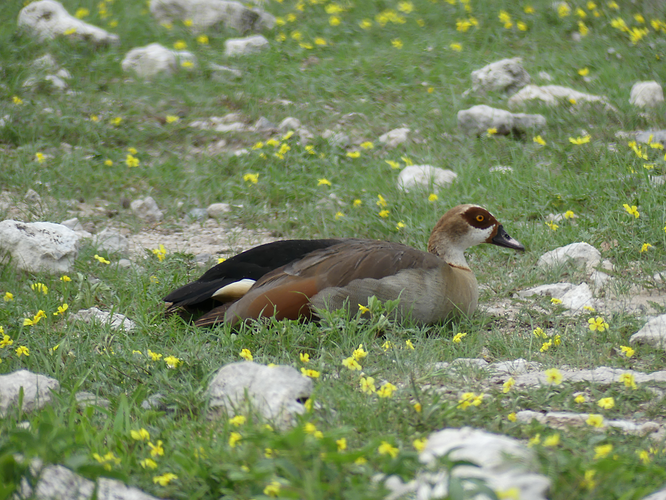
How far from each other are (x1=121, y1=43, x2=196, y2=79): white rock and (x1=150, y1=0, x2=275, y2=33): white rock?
3.33 ft

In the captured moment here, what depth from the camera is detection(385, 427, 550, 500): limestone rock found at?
1.63 metres

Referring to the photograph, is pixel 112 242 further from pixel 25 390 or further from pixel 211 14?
pixel 211 14

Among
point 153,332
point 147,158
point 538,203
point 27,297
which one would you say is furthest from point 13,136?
point 538,203

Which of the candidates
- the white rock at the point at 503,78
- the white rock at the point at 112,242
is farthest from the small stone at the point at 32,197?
the white rock at the point at 503,78

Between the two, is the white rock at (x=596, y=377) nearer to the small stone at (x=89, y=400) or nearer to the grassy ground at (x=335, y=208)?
the grassy ground at (x=335, y=208)

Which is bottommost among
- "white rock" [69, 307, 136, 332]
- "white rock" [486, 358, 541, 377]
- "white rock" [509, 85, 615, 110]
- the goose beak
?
"white rock" [69, 307, 136, 332]

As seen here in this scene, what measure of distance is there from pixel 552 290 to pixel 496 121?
2.60 meters

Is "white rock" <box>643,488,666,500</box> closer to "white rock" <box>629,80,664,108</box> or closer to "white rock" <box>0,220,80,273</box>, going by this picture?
"white rock" <box>0,220,80,273</box>

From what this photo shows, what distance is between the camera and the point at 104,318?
12.2ft

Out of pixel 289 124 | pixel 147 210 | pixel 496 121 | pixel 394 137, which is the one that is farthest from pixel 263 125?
pixel 496 121

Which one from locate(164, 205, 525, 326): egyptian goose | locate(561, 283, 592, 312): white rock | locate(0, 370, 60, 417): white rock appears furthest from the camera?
locate(561, 283, 592, 312): white rock

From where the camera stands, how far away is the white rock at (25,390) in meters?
2.52

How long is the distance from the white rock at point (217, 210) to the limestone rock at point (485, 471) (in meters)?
4.08

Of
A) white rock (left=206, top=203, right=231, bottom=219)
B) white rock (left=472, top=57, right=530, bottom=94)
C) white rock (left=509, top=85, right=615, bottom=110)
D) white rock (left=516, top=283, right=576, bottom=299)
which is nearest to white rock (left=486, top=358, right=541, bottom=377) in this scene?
white rock (left=516, top=283, right=576, bottom=299)
